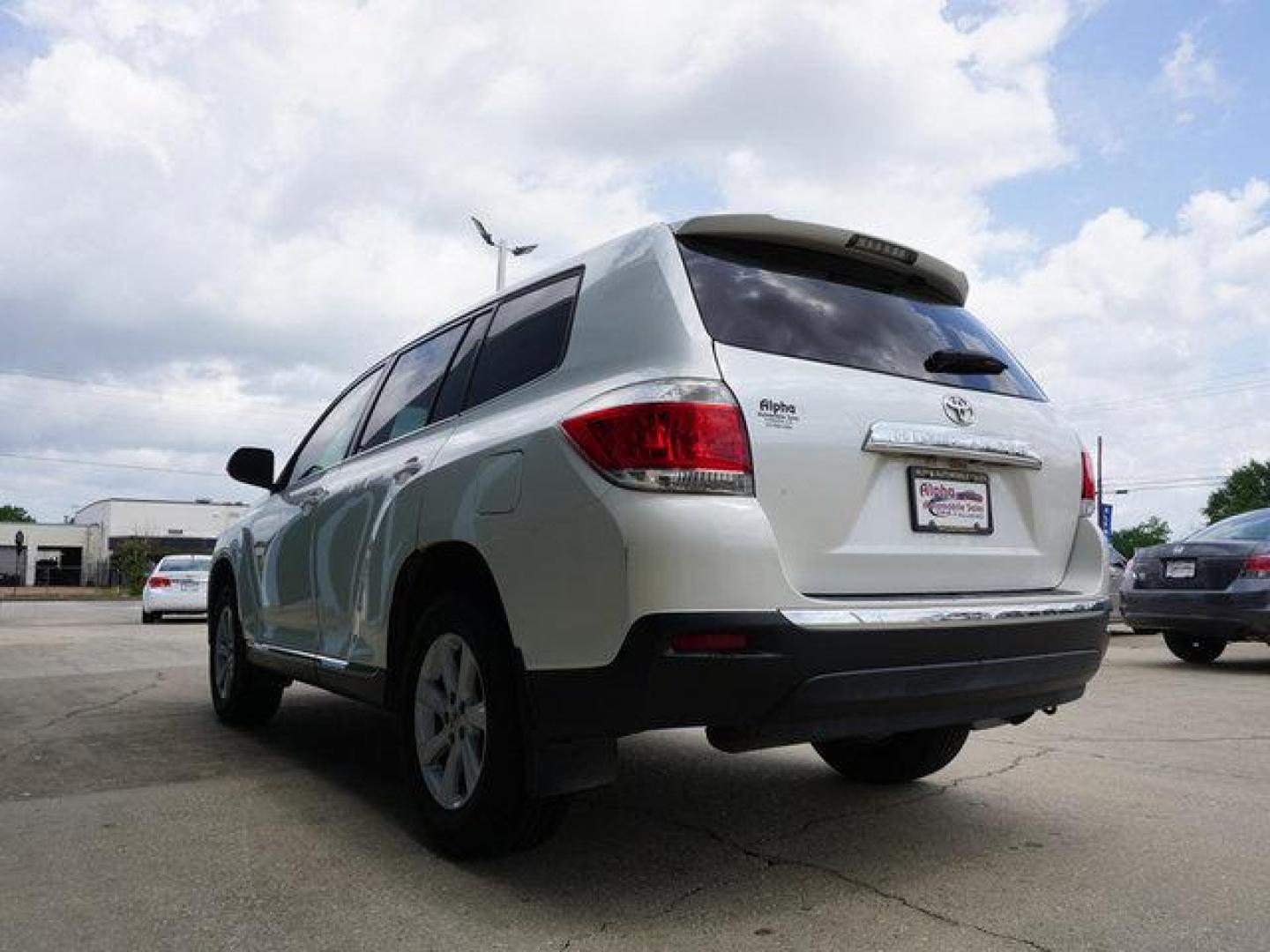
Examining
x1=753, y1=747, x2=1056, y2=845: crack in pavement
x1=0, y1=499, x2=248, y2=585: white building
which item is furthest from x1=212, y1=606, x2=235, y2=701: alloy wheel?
x1=0, y1=499, x2=248, y2=585: white building

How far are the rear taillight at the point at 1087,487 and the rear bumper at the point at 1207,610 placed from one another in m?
6.17

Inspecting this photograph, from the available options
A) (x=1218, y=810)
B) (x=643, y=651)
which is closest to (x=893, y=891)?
(x=643, y=651)

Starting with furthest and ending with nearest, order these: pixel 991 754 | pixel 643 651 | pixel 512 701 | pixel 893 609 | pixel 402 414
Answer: pixel 991 754
pixel 402 414
pixel 512 701
pixel 893 609
pixel 643 651

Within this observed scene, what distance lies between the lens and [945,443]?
3.12 metres

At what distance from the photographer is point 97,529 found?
80.6m

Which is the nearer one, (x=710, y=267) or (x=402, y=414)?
(x=710, y=267)

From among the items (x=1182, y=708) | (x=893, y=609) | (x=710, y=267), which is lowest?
(x=1182, y=708)

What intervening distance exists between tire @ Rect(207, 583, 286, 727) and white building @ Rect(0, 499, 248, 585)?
71464mm

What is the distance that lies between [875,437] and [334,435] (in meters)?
3.25

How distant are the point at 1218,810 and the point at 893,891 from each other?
1711 millimetres

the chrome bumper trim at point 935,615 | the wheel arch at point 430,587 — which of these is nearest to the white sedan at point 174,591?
the wheel arch at point 430,587

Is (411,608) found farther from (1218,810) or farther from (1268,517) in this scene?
(1268,517)

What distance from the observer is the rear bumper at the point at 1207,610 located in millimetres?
8727

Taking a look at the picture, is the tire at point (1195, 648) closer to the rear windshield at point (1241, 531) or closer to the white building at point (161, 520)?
the rear windshield at point (1241, 531)
